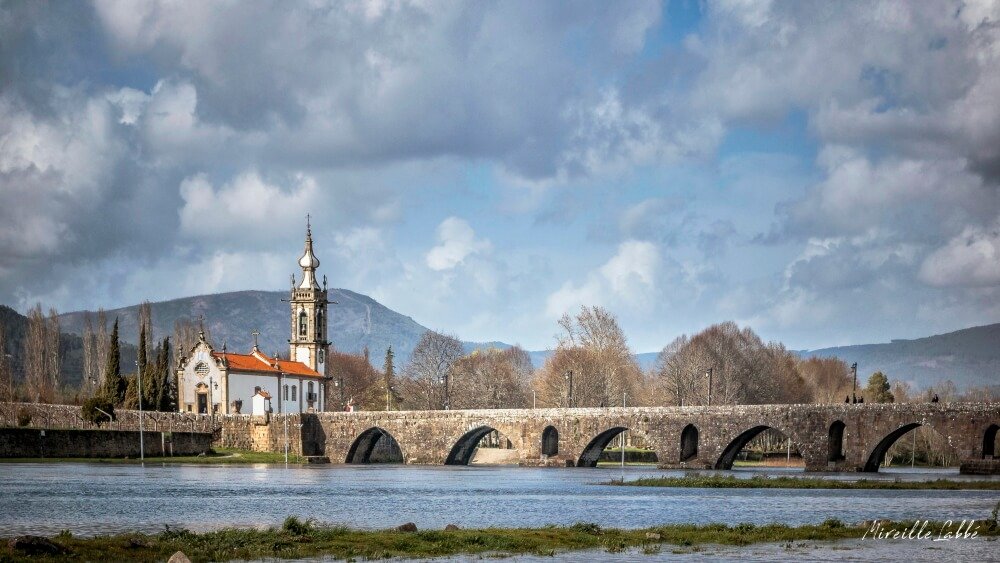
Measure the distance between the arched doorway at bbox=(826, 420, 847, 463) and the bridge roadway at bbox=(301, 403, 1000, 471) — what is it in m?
0.09

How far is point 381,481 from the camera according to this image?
79812 millimetres

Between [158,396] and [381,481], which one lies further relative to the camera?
[158,396]

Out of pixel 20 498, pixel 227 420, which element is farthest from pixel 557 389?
pixel 20 498

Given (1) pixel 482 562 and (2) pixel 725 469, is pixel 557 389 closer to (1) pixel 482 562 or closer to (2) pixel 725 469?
(2) pixel 725 469

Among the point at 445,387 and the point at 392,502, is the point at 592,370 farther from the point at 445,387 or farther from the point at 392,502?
the point at 392,502

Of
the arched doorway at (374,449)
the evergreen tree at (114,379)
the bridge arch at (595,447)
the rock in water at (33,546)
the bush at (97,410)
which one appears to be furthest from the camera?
the evergreen tree at (114,379)

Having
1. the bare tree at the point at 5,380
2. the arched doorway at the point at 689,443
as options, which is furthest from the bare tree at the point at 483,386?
the bare tree at the point at 5,380

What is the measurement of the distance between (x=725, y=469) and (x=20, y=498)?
59.4 metres

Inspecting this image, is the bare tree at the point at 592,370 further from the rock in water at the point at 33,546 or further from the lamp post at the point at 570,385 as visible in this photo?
the rock in water at the point at 33,546

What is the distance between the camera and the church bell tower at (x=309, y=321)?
13925 centimetres

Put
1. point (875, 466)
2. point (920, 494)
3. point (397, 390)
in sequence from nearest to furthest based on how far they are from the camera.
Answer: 1. point (920, 494)
2. point (875, 466)
3. point (397, 390)

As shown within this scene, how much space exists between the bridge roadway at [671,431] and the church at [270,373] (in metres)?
10.3

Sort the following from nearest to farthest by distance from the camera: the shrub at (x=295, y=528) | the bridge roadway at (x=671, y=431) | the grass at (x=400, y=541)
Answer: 1. the grass at (x=400, y=541)
2. the shrub at (x=295, y=528)
3. the bridge roadway at (x=671, y=431)

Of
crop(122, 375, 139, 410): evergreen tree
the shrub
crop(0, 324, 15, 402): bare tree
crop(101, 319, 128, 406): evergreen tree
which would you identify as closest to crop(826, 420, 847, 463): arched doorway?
the shrub
